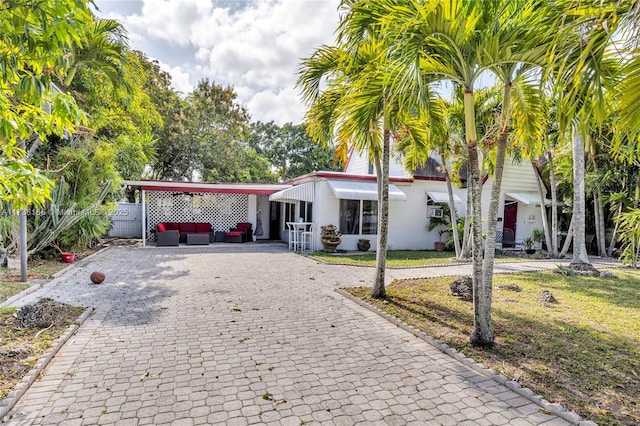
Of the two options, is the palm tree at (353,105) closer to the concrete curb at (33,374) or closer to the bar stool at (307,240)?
the concrete curb at (33,374)

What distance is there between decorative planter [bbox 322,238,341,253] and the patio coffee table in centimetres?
713

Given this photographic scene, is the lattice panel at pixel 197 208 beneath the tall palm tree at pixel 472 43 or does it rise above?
beneath

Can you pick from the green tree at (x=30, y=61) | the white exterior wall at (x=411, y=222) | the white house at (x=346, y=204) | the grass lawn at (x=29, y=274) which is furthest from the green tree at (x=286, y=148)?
the green tree at (x=30, y=61)

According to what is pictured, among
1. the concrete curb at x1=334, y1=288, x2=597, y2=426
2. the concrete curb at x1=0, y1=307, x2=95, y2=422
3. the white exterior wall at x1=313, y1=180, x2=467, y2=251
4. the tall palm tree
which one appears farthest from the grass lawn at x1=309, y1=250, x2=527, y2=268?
the concrete curb at x1=0, y1=307, x2=95, y2=422

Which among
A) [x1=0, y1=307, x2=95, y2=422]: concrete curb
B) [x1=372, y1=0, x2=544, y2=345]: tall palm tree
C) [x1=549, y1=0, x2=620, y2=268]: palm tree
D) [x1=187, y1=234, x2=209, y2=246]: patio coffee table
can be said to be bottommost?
[x1=0, y1=307, x2=95, y2=422]: concrete curb

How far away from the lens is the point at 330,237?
16.4m

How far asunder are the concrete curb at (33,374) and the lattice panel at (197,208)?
1559cm

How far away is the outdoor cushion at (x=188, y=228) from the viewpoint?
66.6 ft

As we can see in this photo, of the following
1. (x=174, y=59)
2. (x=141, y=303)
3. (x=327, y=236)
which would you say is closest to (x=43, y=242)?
(x=141, y=303)

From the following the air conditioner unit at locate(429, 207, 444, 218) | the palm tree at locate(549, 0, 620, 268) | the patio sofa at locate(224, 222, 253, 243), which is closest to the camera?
the palm tree at locate(549, 0, 620, 268)

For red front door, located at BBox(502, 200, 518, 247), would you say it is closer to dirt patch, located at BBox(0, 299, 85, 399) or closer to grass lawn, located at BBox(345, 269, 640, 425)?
grass lawn, located at BBox(345, 269, 640, 425)

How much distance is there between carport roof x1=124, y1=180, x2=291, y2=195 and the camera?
59.9 feet

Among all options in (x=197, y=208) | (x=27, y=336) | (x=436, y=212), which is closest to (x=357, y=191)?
(x=436, y=212)

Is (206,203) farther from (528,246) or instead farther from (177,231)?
(528,246)
